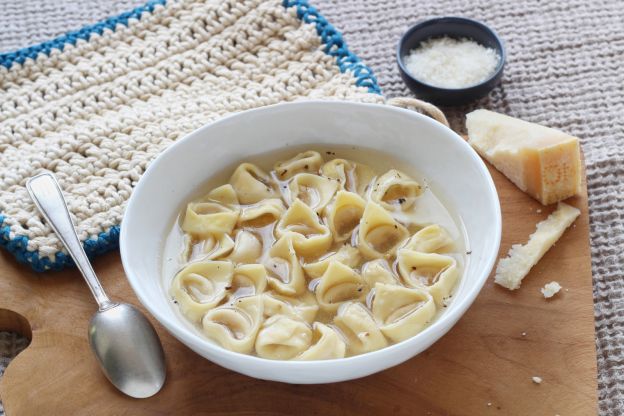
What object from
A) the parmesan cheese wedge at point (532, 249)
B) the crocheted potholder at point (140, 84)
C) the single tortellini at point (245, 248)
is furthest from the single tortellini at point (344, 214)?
the crocheted potholder at point (140, 84)

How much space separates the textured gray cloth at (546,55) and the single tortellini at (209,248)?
1185 mm

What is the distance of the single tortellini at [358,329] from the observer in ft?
6.47

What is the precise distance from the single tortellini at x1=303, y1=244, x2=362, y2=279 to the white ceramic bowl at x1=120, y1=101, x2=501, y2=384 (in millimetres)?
294

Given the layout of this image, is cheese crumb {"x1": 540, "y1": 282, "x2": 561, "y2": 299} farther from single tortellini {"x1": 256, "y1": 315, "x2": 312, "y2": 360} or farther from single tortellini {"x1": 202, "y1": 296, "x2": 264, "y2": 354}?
single tortellini {"x1": 202, "y1": 296, "x2": 264, "y2": 354}

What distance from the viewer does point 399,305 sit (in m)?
2.07

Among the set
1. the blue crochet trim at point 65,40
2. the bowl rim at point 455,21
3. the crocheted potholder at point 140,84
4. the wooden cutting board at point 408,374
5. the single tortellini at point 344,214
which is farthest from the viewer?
the bowl rim at point 455,21

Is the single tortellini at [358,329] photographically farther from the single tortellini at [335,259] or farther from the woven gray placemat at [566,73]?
the woven gray placemat at [566,73]

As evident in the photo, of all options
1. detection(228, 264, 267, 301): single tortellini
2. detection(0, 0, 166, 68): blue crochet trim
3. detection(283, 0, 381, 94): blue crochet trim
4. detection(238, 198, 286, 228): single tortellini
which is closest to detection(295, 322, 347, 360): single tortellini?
detection(228, 264, 267, 301): single tortellini

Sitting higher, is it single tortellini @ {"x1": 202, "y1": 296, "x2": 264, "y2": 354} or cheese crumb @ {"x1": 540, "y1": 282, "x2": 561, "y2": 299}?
single tortellini @ {"x1": 202, "y1": 296, "x2": 264, "y2": 354}

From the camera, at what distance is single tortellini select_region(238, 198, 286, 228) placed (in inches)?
91.4

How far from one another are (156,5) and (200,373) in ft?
4.97

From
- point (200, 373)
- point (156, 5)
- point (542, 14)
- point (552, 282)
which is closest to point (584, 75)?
point (542, 14)

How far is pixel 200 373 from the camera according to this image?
2.12m

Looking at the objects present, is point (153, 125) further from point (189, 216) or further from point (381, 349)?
point (381, 349)
